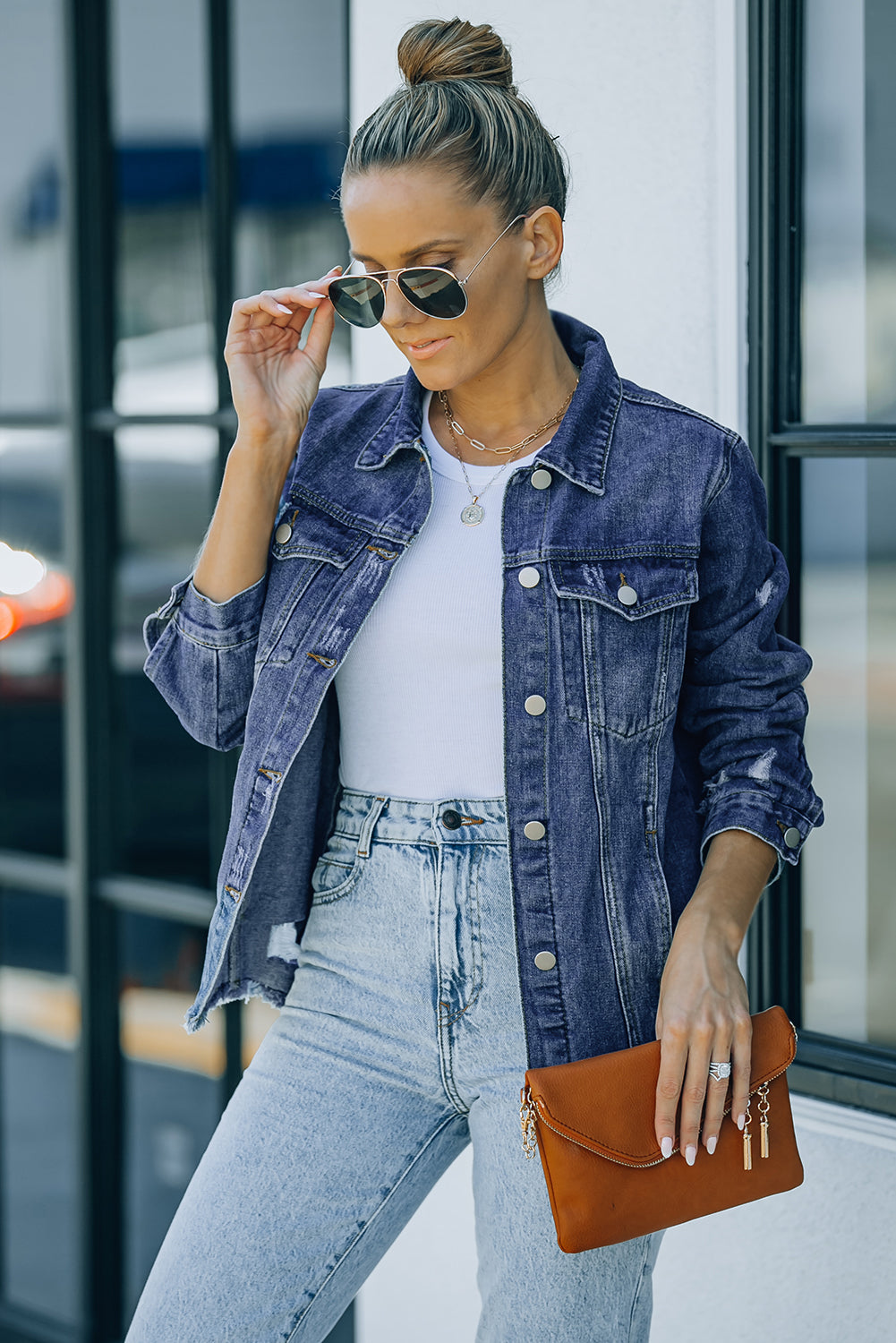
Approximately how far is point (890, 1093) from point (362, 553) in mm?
1141

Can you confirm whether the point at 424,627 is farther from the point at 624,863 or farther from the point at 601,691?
Answer: the point at 624,863

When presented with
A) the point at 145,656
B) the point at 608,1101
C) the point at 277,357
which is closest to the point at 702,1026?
the point at 608,1101

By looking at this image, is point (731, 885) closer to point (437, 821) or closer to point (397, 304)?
point (437, 821)

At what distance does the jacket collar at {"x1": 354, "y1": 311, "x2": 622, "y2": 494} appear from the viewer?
1610 mm

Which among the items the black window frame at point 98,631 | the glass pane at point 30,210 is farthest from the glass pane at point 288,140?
the glass pane at point 30,210

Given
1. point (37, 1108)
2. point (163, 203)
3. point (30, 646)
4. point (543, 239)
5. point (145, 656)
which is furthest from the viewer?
point (37, 1108)

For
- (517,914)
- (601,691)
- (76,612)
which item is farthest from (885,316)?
(76,612)

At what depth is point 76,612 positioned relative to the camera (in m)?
3.13

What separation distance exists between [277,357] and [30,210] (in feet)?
6.22

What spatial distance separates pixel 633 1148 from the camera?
1445 millimetres

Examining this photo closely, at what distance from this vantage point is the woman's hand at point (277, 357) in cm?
167

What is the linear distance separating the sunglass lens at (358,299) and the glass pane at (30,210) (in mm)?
1721

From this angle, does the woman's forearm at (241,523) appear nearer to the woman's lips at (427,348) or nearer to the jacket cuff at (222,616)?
the jacket cuff at (222,616)

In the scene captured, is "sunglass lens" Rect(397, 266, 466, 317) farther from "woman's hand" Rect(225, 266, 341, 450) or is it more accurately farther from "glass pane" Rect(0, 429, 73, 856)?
"glass pane" Rect(0, 429, 73, 856)
